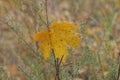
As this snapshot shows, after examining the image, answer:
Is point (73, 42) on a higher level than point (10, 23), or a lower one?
lower

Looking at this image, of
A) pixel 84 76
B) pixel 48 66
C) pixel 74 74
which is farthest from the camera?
pixel 84 76

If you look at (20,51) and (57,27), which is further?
(20,51)

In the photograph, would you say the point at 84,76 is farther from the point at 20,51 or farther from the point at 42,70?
the point at 42,70

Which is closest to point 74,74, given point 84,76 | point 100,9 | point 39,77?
point 39,77

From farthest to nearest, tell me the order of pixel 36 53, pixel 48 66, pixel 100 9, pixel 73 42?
pixel 100 9, pixel 48 66, pixel 36 53, pixel 73 42

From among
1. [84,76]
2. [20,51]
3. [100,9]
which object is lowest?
[84,76]

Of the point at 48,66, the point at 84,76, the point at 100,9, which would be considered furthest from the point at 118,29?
the point at 48,66
